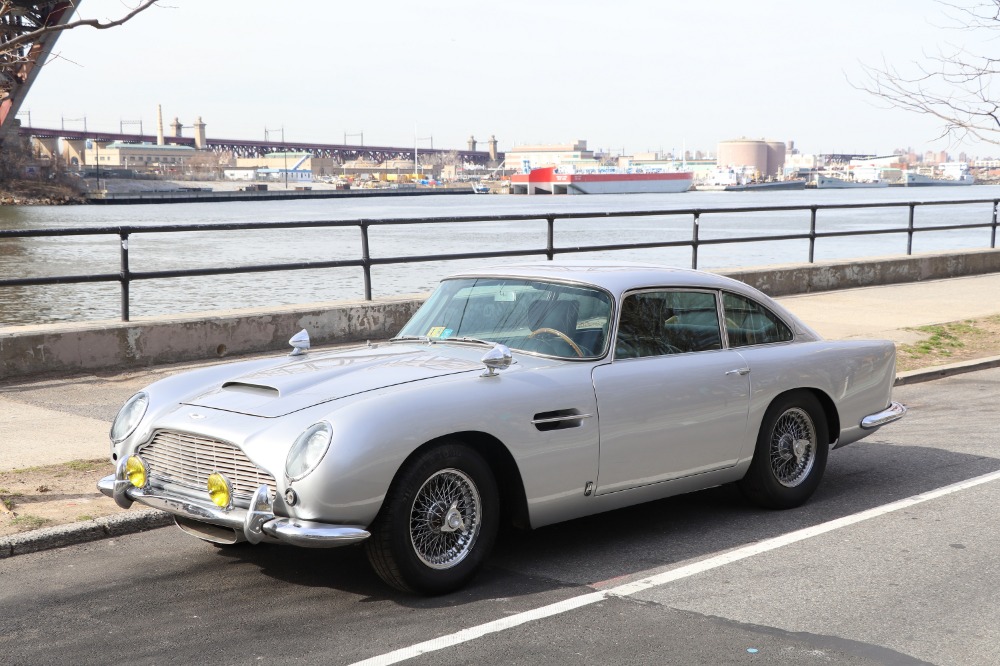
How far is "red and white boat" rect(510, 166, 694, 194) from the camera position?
511 ft

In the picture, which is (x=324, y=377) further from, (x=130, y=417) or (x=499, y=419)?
(x=130, y=417)

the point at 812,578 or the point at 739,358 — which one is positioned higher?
the point at 739,358

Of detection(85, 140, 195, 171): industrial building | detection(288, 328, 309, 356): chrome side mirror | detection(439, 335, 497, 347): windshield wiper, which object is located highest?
detection(85, 140, 195, 171): industrial building

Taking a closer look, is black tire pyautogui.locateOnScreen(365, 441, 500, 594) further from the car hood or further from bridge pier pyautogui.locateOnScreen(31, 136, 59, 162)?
bridge pier pyautogui.locateOnScreen(31, 136, 59, 162)

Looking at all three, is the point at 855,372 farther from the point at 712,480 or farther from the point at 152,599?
the point at 152,599

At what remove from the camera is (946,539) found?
5.61m

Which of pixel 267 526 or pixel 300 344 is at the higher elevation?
pixel 300 344

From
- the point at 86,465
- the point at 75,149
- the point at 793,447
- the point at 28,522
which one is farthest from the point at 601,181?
the point at 28,522

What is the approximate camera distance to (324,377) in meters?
5.04

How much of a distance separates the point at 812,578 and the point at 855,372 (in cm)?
190

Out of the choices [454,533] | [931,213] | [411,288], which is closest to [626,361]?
[454,533]

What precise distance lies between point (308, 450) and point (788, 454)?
3.00m

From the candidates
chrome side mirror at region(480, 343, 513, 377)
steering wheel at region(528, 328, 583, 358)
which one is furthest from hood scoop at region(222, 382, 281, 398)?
steering wheel at region(528, 328, 583, 358)

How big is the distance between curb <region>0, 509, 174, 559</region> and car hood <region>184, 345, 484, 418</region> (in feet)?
3.65
